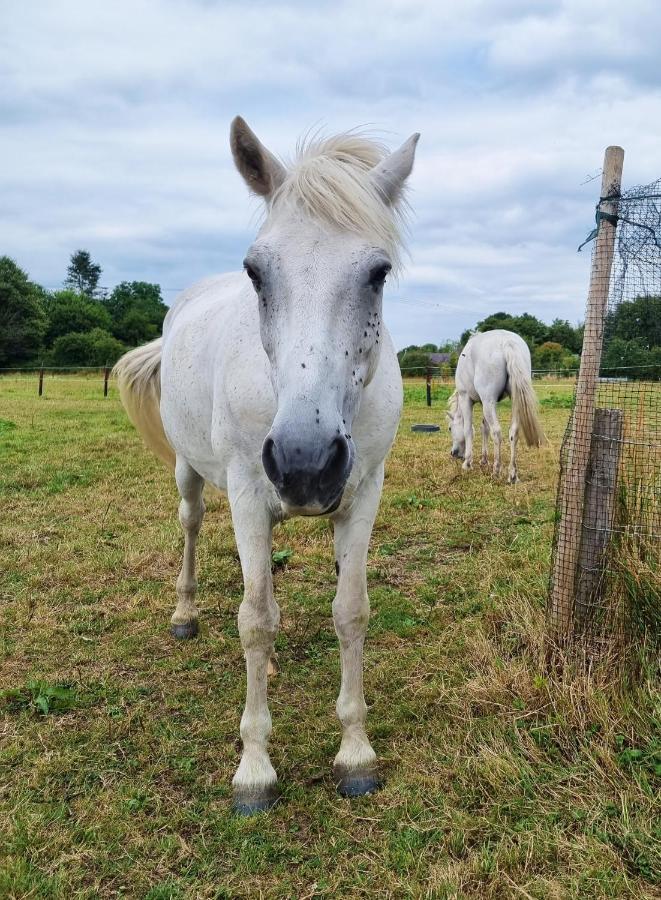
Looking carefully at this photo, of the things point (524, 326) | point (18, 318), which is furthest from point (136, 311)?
point (524, 326)

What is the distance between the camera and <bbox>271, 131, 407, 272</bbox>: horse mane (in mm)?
2148

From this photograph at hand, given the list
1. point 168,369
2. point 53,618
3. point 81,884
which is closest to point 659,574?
point 81,884

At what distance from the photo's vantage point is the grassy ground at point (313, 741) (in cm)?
209

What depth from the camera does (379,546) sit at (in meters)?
5.59

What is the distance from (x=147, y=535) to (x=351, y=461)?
4380 mm

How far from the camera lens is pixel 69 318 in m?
58.3

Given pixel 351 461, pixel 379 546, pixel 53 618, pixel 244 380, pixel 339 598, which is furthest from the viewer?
pixel 379 546

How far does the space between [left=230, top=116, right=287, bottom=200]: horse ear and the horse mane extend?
0.07 m

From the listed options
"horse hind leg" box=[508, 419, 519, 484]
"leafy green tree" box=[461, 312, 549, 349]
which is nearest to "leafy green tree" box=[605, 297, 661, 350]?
"horse hind leg" box=[508, 419, 519, 484]

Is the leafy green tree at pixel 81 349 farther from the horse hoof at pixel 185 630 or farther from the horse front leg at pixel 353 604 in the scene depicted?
the horse front leg at pixel 353 604

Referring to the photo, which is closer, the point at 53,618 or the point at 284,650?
the point at 284,650

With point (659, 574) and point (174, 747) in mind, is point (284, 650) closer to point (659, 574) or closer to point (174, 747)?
point (174, 747)

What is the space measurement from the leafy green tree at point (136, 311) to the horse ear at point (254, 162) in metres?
55.4

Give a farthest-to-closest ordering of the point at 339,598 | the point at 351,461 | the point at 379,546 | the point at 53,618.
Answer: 1. the point at 379,546
2. the point at 53,618
3. the point at 339,598
4. the point at 351,461
